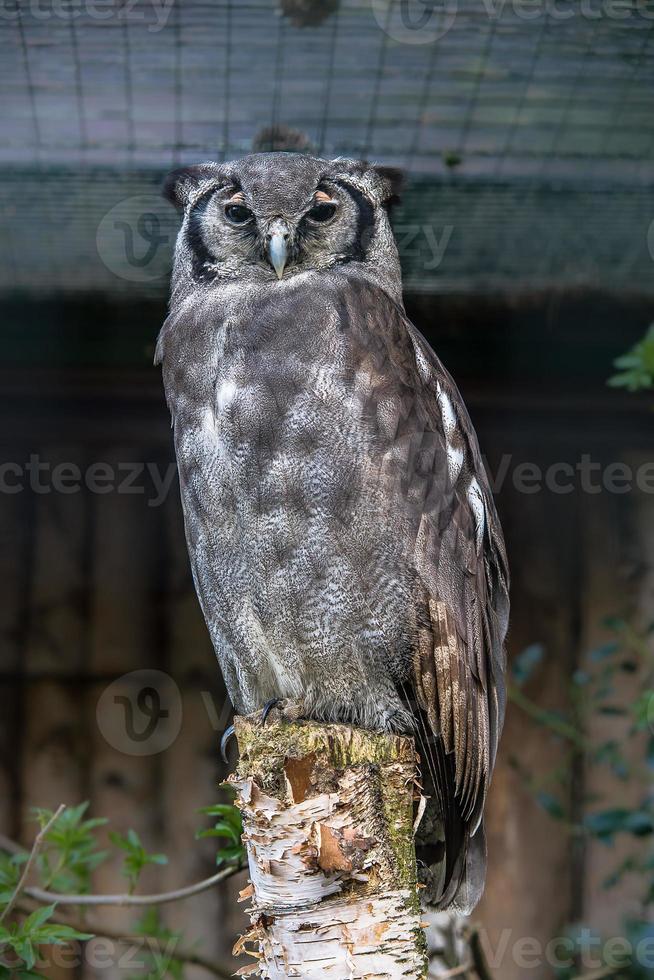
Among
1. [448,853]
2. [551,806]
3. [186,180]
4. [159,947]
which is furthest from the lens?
[551,806]

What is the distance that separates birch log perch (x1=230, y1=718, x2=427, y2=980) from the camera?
5.82 ft

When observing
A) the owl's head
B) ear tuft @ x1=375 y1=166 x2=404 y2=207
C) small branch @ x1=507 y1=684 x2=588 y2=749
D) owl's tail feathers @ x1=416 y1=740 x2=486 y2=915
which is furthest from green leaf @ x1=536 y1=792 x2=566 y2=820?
ear tuft @ x1=375 y1=166 x2=404 y2=207

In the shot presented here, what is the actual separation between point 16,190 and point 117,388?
0.71 meters

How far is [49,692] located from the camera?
3.34m

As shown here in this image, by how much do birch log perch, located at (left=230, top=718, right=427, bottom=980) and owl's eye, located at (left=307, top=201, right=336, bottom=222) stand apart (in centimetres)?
100

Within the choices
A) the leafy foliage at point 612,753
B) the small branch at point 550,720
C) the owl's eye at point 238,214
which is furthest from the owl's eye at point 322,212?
the small branch at point 550,720

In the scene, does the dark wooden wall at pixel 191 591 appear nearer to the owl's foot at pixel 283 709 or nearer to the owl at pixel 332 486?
the owl at pixel 332 486

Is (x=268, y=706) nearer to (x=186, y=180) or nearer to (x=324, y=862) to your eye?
(x=324, y=862)

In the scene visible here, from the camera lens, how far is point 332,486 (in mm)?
2025

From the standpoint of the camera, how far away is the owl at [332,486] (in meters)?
2.05

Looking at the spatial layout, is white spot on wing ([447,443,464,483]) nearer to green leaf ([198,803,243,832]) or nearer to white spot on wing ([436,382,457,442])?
white spot on wing ([436,382,457,442])

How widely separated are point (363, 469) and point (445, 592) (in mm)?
284

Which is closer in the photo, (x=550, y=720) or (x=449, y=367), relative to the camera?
(x=550, y=720)

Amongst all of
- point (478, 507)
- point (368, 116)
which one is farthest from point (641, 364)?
point (368, 116)
